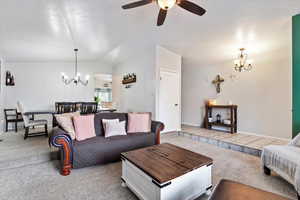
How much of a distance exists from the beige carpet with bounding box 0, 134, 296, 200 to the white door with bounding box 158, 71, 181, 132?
82.1 inches

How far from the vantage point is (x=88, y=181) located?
2143 mm

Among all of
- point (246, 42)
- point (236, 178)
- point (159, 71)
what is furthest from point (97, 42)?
point (236, 178)

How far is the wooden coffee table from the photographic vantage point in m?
1.48

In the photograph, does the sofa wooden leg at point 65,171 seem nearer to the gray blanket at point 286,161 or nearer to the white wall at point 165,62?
the white wall at point 165,62

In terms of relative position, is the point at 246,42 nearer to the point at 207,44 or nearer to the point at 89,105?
the point at 207,44

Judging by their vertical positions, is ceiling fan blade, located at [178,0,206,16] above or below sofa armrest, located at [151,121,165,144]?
above

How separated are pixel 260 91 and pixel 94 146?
462 centimetres

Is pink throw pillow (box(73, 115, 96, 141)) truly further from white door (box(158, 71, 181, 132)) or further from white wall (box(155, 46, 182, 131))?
white door (box(158, 71, 181, 132))

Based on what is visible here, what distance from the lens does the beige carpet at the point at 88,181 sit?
1.84 m

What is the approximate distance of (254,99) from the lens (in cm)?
441

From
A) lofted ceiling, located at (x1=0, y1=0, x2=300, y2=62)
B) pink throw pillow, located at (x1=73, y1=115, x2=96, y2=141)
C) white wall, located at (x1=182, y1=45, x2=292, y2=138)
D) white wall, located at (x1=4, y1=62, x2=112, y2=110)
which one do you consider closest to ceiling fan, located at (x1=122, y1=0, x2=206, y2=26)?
lofted ceiling, located at (x1=0, y1=0, x2=300, y2=62)

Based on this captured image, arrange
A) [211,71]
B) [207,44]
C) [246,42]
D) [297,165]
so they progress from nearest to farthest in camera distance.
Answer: [297,165] < [246,42] < [207,44] < [211,71]

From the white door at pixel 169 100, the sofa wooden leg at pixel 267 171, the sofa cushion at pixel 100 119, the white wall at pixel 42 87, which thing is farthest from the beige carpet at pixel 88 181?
the white wall at pixel 42 87

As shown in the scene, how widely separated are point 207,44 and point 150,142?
2970 millimetres
